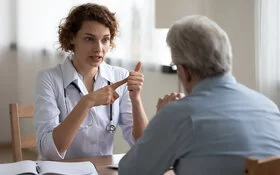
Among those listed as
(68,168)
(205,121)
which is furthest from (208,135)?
(68,168)

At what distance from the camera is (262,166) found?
1.15 m

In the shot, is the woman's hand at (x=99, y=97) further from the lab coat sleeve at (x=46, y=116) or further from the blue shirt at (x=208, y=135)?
the blue shirt at (x=208, y=135)

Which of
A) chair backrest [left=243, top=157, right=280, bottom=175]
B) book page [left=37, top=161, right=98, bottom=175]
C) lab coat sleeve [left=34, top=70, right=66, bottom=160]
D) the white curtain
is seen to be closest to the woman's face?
→ lab coat sleeve [left=34, top=70, right=66, bottom=160]

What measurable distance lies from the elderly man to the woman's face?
3.17ft

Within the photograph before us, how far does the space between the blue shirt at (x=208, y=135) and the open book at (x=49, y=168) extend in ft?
1.29

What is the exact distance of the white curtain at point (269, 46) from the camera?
11.6 ft

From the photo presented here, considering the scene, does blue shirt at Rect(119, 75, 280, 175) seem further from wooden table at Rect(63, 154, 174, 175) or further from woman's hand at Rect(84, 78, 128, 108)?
woman's hand at Rect(84, 78, 128, 108)

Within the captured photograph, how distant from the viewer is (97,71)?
96.4 inches

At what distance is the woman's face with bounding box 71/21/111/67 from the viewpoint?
2342 mm

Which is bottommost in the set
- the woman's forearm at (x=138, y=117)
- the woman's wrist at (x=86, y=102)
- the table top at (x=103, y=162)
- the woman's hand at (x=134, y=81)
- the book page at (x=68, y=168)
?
the table top at (x=103, y=162)

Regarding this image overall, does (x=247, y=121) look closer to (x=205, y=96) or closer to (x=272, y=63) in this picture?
(x=205, y=96)

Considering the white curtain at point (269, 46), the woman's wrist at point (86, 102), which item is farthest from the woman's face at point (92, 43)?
the white curtain at point (269, 46)

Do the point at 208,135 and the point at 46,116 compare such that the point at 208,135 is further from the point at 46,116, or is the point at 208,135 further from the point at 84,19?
the point at 84,19

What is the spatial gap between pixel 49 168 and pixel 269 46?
2.28 meters
